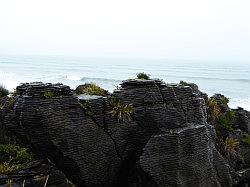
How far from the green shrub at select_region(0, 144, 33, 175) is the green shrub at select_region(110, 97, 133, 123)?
3.71 m

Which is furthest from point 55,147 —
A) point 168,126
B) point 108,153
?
point 168,126

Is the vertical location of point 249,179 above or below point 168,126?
below

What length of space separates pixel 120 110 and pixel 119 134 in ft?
3.00

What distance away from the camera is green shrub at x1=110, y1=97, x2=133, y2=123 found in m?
15.6

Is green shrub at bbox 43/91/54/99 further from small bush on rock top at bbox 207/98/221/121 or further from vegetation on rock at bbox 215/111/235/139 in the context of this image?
vegetation on rock at bbox 215/111/235/139

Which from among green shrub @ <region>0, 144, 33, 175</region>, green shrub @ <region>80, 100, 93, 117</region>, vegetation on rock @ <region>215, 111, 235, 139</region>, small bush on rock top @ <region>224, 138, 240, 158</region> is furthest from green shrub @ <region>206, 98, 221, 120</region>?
green shrub @ <region>0, 144, 33, 175</region>

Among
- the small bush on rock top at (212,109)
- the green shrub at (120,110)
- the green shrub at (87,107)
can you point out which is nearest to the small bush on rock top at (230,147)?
the small bush on rock top at (212,109)

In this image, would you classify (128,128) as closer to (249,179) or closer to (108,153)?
(108,153)

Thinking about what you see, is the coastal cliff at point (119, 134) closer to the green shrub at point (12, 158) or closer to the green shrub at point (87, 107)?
the green shrub at point (87, 107)

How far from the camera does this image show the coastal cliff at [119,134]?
14.6 m

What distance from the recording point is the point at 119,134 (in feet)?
52.0

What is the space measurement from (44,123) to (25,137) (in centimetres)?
125

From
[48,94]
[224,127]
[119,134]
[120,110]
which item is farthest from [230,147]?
[48,94]

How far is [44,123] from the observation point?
565 inches
